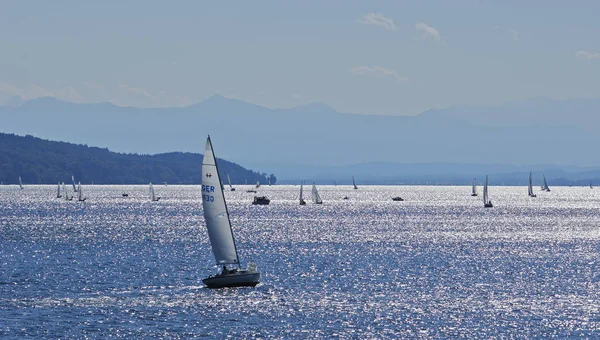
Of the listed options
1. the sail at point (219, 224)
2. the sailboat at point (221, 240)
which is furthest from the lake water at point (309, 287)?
the sail at point (219, 224)

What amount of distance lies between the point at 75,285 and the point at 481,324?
32939 mm

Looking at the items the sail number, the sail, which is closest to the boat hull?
the sail

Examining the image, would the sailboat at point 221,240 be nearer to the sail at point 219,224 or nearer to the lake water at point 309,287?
the sail at point 219,224

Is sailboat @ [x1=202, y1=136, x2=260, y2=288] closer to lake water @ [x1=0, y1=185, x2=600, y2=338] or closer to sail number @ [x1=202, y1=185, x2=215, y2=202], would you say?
sail number @ [x1=202, y1=185, x2=215, y2=202]

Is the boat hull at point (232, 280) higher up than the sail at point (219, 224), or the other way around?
the sail at point (219, 224)

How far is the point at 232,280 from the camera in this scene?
77250 mm

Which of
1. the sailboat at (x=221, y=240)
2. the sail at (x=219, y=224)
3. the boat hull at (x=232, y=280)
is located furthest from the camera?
the boat hull at (x=232, y=280)

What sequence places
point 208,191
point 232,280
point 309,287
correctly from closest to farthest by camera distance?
1. point 208,191
2. point 232,280
3. point 309,287

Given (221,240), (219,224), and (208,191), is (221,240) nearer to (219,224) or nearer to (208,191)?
(219,224)

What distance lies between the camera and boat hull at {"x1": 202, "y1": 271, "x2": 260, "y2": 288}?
77000 millimetres

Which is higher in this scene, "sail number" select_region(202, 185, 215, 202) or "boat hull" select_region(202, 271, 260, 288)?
"sail number" select_region(202, 185, 215, 202)

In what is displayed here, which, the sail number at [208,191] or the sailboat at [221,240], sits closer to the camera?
the sail number at [208,191]

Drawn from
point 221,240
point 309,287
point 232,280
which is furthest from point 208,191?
point 309,287

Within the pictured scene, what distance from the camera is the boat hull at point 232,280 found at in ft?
253
